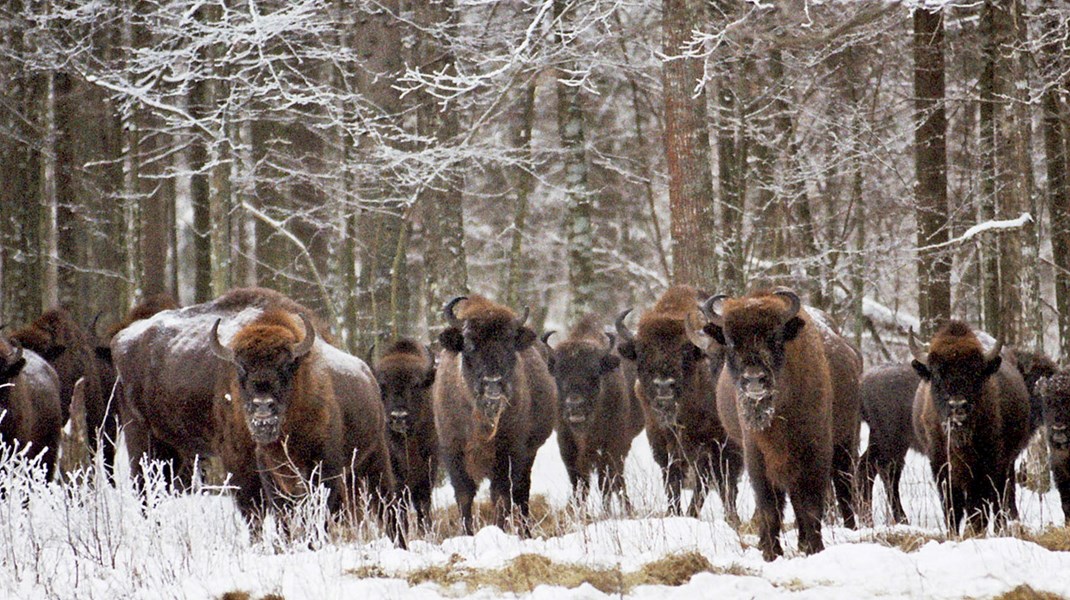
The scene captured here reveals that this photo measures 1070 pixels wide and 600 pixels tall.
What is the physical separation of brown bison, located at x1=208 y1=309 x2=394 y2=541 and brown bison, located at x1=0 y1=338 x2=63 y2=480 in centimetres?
287

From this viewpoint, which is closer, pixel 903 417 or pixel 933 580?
pixel 933 580

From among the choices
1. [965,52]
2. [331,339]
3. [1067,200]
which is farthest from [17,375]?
[965,52]

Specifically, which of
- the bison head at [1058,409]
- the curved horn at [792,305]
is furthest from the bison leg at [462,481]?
the bison head at [1058,409]

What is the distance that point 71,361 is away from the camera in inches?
694

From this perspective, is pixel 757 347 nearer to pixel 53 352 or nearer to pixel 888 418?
pixel 888 418

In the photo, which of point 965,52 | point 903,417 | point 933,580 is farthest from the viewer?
point 965,52

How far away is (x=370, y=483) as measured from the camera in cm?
1108

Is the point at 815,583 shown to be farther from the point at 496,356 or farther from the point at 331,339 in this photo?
the point at 331,339

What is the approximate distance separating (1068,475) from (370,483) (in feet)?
22.3

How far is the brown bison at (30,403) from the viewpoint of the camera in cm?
1272

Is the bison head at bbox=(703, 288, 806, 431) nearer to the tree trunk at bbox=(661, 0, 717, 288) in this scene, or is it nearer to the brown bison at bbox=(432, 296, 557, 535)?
the brown bison at bbox=(432, 296, 557, 535)

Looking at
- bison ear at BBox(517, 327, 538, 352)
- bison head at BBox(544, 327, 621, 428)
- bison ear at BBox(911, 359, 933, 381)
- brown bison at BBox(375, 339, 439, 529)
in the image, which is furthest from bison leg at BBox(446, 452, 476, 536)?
bison ear at BBox(911, 359, 933, 381)

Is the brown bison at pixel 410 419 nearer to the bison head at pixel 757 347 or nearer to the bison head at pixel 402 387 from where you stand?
the bison head at pixel 402 387

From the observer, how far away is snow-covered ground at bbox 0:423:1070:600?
713 cm
